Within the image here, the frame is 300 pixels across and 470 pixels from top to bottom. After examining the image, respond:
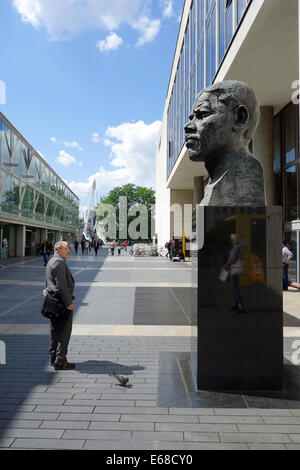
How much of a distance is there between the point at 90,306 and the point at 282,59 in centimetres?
993

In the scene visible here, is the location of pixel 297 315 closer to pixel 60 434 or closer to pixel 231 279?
pixel 231 279

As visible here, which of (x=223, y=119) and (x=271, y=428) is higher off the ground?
(x=223, y=119)

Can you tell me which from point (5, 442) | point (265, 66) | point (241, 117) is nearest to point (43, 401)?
point (5, 442)

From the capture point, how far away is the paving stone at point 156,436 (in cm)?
307

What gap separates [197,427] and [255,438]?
19.7 inches

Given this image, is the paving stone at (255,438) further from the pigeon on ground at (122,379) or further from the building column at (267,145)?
the building column at (267,145)

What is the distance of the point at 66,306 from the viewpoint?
488 cm

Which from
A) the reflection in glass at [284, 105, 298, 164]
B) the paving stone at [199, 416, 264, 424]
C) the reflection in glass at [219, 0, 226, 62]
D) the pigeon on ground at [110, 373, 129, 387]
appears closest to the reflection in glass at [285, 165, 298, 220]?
the reflection in glass at [284, 105, 298, 164]

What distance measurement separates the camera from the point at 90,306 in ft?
32.1

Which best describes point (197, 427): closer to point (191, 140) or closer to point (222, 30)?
point (191, 140)

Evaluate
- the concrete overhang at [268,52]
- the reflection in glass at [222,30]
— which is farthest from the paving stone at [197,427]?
the reflection in glass at [222,30]

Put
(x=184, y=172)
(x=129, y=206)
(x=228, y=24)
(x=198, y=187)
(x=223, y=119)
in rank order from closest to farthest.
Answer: (x=223, y=119) < (x=228, y=24) < (x=184, y=172) < (x=198, y=187) < (x=129, y=206)

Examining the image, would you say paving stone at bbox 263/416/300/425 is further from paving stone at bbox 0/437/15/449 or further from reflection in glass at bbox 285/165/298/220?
reflection in glass at bbox 285/165/298/220
